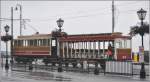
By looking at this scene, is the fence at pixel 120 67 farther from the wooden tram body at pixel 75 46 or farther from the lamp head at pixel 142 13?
the wooden tram body at pixel 75 46

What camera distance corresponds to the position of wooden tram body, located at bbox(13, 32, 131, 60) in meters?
41.2

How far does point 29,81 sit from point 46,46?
22.9m

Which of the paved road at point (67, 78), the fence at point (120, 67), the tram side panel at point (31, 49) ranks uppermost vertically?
the tram side panel at point (31, 49)

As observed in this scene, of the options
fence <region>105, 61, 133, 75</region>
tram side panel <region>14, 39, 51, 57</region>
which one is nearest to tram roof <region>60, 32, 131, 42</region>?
tram side panel <region>14, 39, 51, 57</region>

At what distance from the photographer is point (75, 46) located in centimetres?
4503

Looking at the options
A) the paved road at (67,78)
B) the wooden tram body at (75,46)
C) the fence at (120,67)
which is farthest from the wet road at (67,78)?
the wooden tram body at (75,46)

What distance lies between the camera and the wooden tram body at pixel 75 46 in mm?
41156

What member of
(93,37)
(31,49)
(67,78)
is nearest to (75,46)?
(93,37)

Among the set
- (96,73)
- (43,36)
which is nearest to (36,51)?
(43,36)

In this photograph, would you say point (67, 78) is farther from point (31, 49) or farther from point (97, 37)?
point (31, 49)

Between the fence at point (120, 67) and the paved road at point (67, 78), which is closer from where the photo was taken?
the paved road at point (67, 78)

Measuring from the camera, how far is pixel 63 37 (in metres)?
47.2

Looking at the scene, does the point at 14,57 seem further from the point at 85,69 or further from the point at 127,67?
the point at 127,67

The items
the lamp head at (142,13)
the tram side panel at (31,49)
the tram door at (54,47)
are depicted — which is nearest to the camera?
the lamp head at (142,13)
